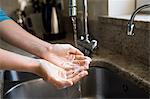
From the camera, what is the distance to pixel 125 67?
868 mm

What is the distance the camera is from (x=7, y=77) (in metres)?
0.98

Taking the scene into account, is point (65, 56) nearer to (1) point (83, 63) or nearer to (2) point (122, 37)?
(1) point (83, 63)

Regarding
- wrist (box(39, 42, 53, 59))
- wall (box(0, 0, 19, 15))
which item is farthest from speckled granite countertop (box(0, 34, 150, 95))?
wall (box(0, 0, 19, 15))

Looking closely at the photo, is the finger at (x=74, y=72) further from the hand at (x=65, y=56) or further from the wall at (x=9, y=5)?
the wall at (x=9, y=5)

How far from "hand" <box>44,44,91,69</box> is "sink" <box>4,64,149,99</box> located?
173 millimetres

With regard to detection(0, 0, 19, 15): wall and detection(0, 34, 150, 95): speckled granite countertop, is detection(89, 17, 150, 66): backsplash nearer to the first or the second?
detection(0, 34, 150, 95): speckled granite countertop

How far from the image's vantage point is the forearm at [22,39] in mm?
865

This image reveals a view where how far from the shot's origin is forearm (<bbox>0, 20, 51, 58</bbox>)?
87 cm

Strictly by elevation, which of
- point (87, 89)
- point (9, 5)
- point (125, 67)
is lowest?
point (87, 89)

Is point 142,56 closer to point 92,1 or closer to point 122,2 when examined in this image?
point 122,2

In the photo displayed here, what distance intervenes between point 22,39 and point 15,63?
278 mm

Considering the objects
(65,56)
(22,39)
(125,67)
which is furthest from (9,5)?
(125,67)

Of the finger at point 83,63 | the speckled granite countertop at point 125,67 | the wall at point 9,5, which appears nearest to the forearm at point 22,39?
the finger at point 83,63

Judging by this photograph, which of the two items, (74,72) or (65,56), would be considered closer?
(74,72)
